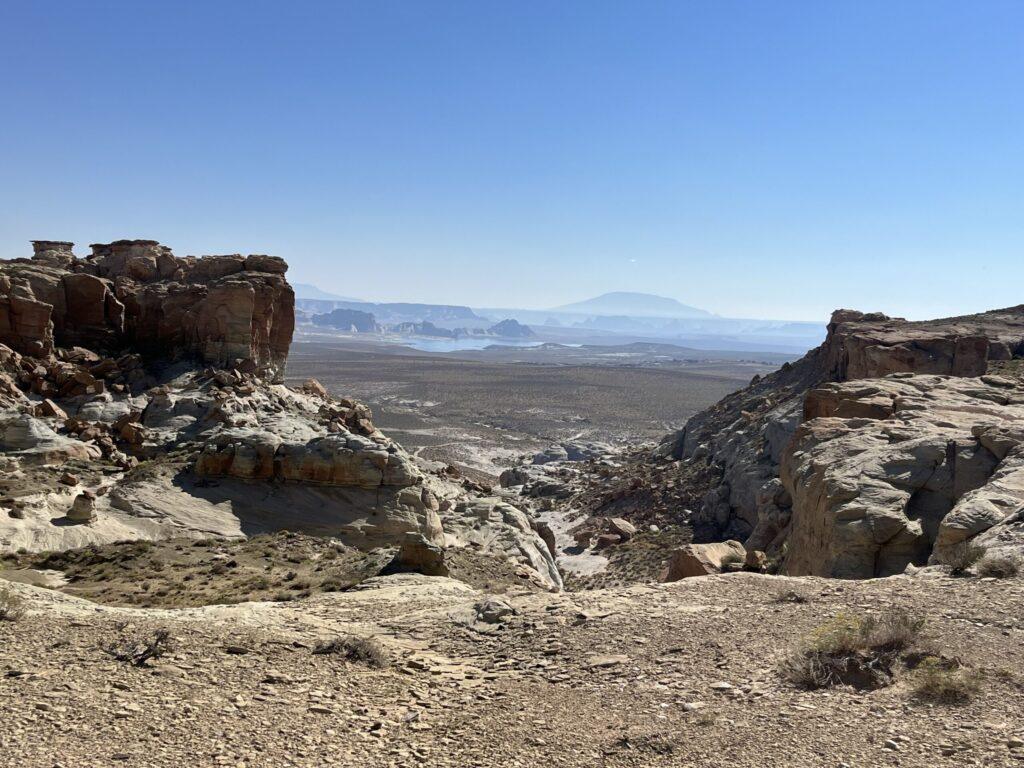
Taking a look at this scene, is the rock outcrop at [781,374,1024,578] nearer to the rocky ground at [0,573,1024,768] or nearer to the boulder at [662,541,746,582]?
the boulder at [662,541,746,582]

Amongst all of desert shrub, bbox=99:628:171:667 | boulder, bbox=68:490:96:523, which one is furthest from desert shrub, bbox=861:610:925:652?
boulder, bbox=68:490:96:523

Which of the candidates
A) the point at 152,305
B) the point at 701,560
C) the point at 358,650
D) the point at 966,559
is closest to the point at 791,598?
the point at 966,559

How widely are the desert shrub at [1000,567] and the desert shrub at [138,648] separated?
12.7m

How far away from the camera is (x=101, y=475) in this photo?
71.7 feet

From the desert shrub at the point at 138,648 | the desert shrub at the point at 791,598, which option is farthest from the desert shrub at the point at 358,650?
the desert shrub at the point at 791,598

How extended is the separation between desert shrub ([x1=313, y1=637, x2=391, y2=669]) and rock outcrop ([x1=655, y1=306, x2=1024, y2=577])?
10419mm

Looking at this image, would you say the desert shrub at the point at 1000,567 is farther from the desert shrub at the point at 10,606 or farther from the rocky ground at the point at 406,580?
the desert shrub at the point at 10,606

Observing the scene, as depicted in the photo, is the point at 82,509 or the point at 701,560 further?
the point at 701,560

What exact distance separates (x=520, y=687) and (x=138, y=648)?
5125mm

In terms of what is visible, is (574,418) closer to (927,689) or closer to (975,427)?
(975,427)

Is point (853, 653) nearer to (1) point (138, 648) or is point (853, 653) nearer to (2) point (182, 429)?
(1) point (138, 648)

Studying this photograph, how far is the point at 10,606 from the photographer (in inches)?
420

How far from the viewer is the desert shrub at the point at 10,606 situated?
10.2 metres

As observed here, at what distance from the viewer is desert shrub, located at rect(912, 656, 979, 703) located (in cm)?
788
